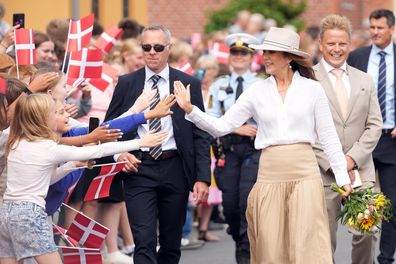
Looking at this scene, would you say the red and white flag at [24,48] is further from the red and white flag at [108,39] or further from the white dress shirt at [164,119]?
the red and white flag at [108,39]

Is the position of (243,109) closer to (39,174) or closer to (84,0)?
(39,174)

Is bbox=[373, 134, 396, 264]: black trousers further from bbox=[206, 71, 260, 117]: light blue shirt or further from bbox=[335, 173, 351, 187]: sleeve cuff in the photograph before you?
bbox=[335, 173, 351, 187]: sleeve cuff

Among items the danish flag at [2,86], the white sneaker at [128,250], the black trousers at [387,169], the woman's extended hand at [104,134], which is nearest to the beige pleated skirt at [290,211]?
the woman's extended hand at [104,134]

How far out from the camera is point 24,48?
10875mm

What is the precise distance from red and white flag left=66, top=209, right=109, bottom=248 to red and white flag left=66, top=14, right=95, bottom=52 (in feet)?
6.74

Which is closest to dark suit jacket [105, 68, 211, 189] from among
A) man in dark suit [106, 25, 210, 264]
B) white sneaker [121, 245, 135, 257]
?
man in dark suit [106, 25, 210, 264]

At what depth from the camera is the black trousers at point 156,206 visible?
10.1 m

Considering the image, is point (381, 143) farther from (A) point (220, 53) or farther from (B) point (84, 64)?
(A) point (220, 53)

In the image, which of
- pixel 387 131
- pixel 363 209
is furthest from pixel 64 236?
pixel 387 131

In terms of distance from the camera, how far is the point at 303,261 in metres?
9.35

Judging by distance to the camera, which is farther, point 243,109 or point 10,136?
point 243,109

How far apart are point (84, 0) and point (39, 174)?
42.0 ft

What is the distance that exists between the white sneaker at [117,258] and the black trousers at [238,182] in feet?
4.16

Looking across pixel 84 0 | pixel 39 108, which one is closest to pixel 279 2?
pixel 84 0
